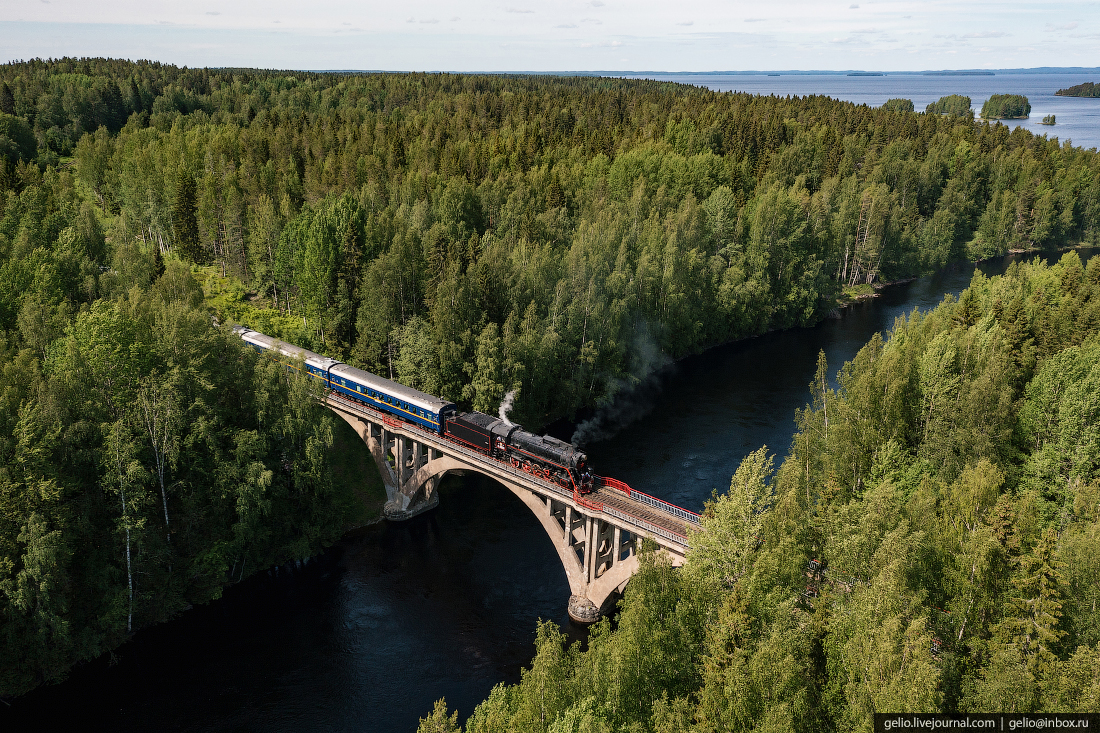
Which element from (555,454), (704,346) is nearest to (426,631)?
(555,454)

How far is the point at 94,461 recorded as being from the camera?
132 ft

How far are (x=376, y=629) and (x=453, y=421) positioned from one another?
1440 cm

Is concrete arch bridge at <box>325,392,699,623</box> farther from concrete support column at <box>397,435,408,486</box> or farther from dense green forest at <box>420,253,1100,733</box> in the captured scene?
dense green forest at <box>420,253,1100,733</box>

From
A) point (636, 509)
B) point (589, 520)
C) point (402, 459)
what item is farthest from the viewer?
point (402, 459)

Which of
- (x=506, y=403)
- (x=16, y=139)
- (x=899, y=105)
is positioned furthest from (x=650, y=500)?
(x=899, y=105)

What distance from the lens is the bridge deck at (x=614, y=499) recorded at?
4022 centimetres

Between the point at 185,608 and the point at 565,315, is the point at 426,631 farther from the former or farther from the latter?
the point at 565,315

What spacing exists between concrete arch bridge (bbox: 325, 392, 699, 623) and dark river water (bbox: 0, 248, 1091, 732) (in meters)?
2.92

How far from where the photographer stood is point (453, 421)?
5044cm

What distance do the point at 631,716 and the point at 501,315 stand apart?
4464 cm

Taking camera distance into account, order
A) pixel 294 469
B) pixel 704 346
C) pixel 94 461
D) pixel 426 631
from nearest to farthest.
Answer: pixel 94 461 < pixel 426 631 < pixel 294 469 < pixel 704 346

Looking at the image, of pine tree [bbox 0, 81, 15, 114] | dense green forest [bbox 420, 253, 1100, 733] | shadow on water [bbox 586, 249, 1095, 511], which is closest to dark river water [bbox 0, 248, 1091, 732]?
shadow on water [bbox 586, 249, 1095, 511]

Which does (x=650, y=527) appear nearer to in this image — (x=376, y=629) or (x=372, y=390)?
(x=376, y=629)

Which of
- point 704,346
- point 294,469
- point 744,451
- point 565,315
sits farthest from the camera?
point 704,346
